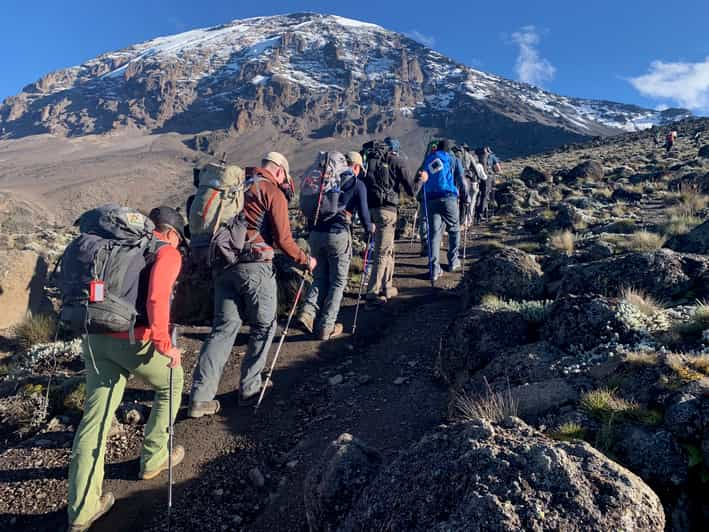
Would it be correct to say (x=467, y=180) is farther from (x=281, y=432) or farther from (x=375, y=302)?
(x=281, y=432)

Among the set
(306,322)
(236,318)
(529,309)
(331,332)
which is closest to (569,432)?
(529,309)

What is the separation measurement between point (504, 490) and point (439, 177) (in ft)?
21.7

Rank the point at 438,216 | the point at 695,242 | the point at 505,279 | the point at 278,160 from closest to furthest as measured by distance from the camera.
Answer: the point at 278,160 → the point at 505,279 → the point at 695,242 → the point at 438,216

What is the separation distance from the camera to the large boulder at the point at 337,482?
7.82 feet

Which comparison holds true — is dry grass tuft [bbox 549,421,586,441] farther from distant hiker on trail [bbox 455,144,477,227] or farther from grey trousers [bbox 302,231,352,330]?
distant hiker on trail [bbox 455,144,477,227]

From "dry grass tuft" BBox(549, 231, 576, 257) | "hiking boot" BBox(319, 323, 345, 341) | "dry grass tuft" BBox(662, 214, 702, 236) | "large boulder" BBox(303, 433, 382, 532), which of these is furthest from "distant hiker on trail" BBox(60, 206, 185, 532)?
"dry grass tuft" BBox(662, 214, 702, 236)

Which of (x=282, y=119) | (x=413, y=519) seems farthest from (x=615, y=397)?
(x=282, y=119)

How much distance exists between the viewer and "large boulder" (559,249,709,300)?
463 centimetres

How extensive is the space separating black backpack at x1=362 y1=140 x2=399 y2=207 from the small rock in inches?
174

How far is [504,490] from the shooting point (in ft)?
5.75

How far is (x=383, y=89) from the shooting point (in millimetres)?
197500

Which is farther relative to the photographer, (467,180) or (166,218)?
(467,180)

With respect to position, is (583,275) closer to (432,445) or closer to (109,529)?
(432,445)

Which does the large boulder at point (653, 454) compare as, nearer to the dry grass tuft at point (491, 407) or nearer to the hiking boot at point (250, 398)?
the dry grass tuft at point (491, 407)
